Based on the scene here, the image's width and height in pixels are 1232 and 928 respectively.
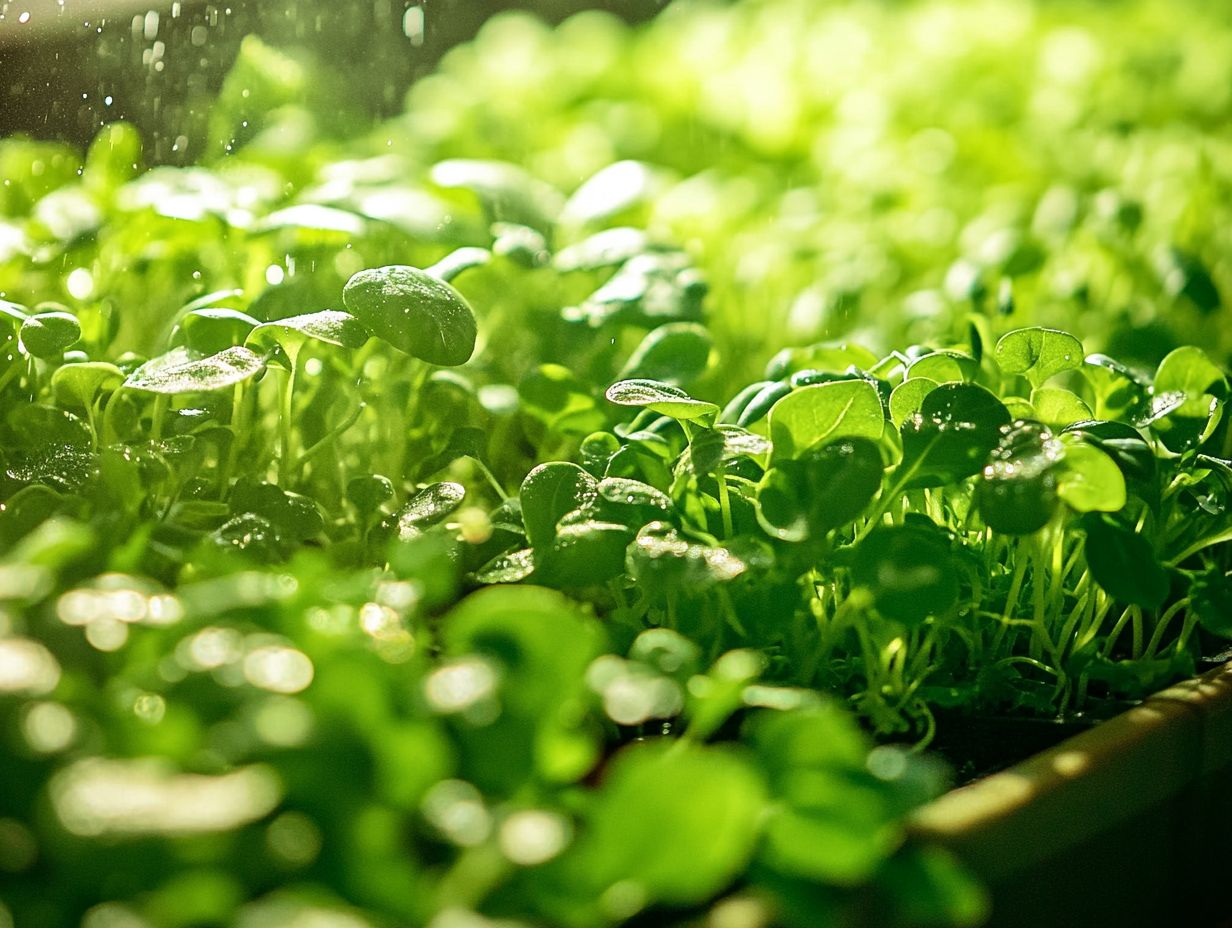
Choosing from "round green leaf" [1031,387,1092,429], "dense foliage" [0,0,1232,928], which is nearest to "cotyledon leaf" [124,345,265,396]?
"dense foliage" [0,0,1232,928]

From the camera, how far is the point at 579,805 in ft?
1.31

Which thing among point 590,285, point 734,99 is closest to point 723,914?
point 590,285

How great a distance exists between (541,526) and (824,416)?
0.15 metres

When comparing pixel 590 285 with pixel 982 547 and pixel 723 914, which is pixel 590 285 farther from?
pixel 723 914

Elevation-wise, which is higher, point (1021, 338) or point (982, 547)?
point (1021, 338)

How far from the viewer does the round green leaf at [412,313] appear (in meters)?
0.61

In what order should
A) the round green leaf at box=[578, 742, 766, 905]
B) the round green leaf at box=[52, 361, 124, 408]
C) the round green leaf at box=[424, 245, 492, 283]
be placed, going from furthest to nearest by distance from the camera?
1. the round green leaf at box=[424, 245, 492, 283]
2. the round green leaf at box=[52, 361, 124, 408]
3. the round green leaf at box=[578, 742, 766, 905]

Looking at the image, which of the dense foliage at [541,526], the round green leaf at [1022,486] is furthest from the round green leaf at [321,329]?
the round green leaf at [1022,486]

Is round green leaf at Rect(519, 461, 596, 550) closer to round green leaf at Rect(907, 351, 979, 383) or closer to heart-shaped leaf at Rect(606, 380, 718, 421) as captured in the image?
heart-shaped leaf at Rect(606, 380, 718, 421)

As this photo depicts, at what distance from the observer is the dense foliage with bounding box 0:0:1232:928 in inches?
13.3

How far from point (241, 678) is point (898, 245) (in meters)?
1.18

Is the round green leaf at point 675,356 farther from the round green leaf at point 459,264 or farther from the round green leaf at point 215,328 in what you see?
the round green leaf at point 215,328

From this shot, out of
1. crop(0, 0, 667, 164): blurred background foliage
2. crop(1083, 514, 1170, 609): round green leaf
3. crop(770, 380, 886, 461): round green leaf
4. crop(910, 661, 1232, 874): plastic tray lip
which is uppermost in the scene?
crop(0, 0, 667, 164): blurred background foliage

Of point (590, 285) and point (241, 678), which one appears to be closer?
point (241, 678)
